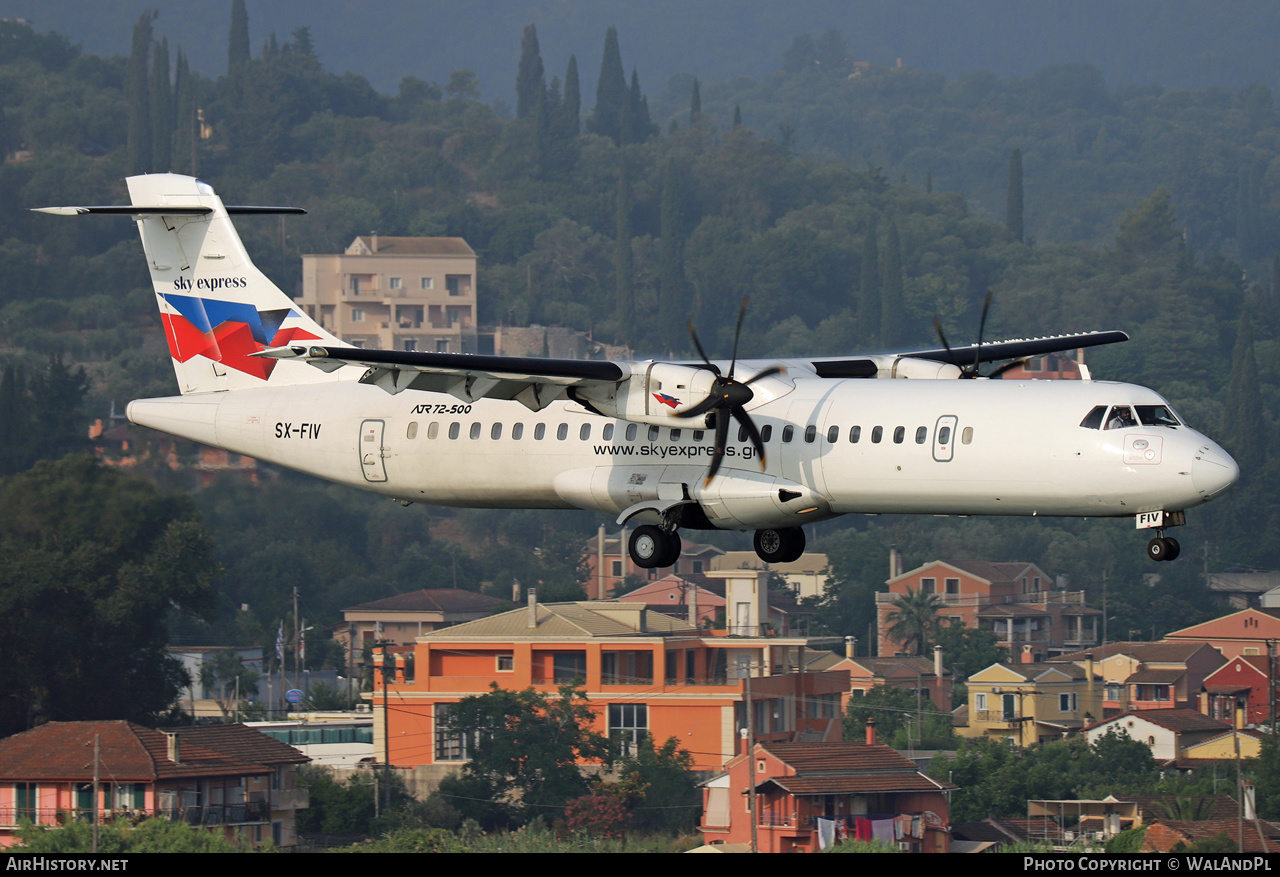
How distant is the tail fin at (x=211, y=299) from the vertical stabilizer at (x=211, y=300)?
0.06 feet

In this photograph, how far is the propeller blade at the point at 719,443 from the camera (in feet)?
103

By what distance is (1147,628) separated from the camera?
5497 inches

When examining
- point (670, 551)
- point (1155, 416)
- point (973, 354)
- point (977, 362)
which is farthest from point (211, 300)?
point (1155, 416)

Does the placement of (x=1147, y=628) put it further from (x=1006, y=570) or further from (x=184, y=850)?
(x=184, y=850)

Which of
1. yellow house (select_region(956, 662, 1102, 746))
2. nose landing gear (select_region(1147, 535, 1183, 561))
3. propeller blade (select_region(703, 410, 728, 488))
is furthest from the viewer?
yellow house (select_region(956, 662, 1102, 746))

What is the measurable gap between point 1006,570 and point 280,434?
107 meters

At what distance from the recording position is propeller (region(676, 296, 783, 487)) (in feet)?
101

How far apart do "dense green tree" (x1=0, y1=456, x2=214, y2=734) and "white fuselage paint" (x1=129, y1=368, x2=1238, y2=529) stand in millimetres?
35525

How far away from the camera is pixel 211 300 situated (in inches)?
1479

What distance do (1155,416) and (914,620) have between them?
9954cm

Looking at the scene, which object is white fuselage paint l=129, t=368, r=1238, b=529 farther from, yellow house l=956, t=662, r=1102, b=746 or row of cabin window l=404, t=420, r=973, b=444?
Result: yellow house l=956, t=662, r=1102, b=746

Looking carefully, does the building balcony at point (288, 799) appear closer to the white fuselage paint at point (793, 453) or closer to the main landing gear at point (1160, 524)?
the white fuselage paint at point (793, 453)

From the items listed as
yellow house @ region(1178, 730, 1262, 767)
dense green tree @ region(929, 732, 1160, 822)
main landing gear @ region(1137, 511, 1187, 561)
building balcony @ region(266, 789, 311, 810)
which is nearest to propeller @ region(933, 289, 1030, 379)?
main landing gear @ region(1137, 511, 1187, 561)
